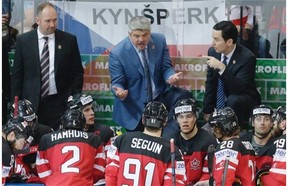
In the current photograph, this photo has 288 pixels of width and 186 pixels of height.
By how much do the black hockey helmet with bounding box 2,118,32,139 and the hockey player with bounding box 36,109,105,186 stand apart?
0.22 metres

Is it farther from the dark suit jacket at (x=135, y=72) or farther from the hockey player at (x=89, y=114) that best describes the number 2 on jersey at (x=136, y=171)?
the dark suit jacket at (x=135, y=72)

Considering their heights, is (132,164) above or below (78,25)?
below

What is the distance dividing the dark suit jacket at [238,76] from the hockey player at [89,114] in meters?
1.21

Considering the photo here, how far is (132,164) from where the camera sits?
10.4 m

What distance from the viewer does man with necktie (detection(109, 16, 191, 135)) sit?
1236 centimetres

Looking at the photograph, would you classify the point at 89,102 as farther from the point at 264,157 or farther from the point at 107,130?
the point at 264,157

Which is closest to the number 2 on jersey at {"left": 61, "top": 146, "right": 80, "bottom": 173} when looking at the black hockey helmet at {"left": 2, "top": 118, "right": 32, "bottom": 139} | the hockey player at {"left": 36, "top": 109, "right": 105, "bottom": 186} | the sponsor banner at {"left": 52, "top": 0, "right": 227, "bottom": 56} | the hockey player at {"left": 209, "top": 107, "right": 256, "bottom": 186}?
the hockey player at {"left": 36, "top": 109, "right": 105, "bottom": 186}

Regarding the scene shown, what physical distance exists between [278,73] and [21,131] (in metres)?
3.00

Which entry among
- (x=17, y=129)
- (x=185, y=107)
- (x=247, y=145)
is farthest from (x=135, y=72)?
(x=247, y=145)

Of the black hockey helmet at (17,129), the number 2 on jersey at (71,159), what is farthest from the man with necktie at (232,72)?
the black hockey helmet at (17,129)

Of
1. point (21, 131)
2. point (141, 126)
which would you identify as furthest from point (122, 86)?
point (21, 131)

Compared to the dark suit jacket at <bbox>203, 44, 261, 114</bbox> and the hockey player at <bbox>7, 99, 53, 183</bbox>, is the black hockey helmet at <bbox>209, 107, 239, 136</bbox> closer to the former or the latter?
the dark suit jacket at <bbox>203, 44, 261, 114</bbox>

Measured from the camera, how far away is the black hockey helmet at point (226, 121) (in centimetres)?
1095

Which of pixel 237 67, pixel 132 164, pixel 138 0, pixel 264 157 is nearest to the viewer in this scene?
pixel 132 164
